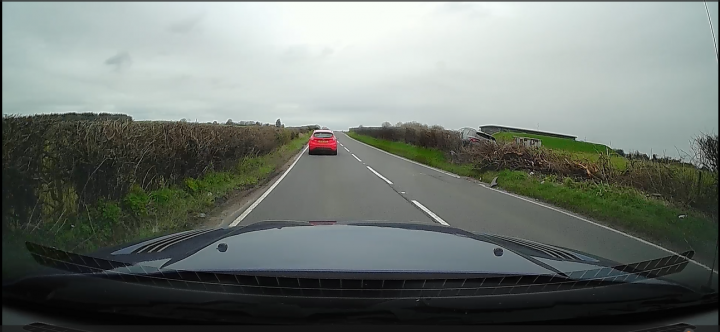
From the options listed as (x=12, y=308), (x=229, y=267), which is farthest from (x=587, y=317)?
(x=12, y=308)

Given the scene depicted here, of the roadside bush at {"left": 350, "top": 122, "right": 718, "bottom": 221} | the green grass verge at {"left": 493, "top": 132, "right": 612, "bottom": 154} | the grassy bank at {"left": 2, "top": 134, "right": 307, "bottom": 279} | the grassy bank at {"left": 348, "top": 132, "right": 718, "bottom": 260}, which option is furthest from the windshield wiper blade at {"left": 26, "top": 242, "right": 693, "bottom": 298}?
the green grass verge at {"left": 493, "top": 132, "right": 612, "bottom": 154}

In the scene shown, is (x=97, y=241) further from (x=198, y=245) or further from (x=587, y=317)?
(x=587, y=317)

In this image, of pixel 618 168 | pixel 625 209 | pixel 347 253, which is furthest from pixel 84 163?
pixel 618 168

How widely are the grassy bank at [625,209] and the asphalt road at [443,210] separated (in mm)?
497

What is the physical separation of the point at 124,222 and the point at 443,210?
597cm

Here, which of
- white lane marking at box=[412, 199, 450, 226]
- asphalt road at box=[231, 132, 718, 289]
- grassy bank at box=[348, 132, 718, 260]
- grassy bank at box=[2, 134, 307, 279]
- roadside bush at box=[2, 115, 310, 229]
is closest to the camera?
grassy bank at box=[2, 134, 307, 279]

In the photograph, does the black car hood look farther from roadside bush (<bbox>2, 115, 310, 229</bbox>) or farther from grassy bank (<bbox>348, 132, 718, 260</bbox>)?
grassy bank (<bbox>348, 132, 718, 260</bbox>)

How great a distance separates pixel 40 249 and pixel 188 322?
1.52 meters

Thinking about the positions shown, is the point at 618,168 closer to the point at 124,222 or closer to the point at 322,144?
the point at 124,222

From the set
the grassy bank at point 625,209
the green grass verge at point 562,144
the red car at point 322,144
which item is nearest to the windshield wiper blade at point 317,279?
the grassy bank at point 625,209

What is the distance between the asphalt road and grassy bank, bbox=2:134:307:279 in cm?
110

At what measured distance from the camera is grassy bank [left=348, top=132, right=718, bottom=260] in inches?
306

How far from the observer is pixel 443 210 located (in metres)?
10.8

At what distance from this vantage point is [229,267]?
125 inches
